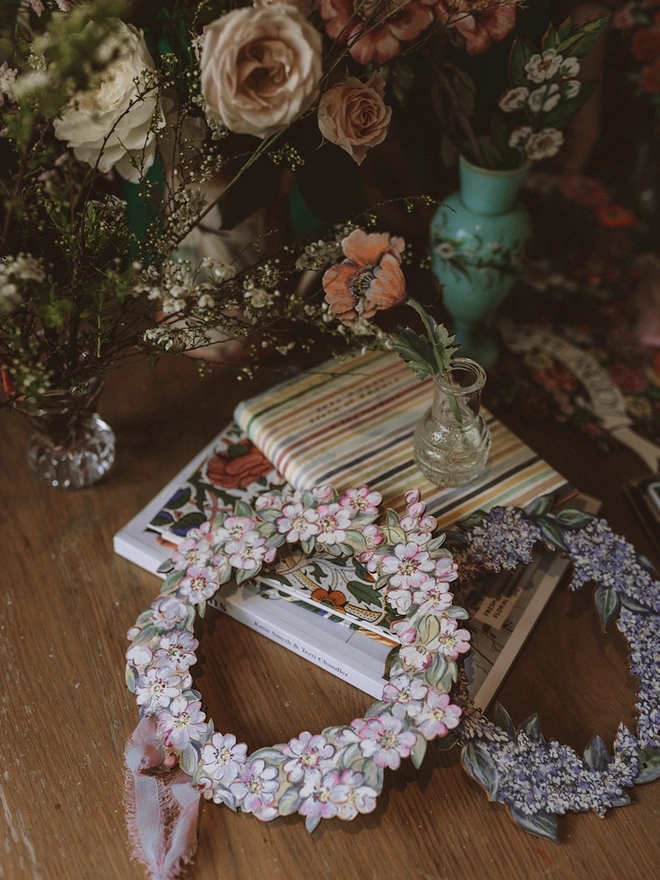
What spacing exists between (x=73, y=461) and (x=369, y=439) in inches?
13.6

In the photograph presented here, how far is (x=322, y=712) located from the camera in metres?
0.73

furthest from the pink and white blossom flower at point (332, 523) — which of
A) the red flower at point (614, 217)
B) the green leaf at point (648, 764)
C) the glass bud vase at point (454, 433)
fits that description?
the red flower at point (614, 217)

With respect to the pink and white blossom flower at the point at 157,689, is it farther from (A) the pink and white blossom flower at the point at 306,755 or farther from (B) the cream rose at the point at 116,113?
(B) the cream rose at the point at 116,113

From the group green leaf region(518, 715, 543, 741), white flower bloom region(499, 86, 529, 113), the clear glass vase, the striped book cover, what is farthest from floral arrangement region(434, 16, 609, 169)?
green leaf region(518, 715, 543, 741)

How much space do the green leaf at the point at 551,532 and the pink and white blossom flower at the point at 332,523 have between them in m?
0.20

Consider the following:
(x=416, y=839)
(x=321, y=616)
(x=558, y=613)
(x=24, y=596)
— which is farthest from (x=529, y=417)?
Answer: (x=24, y=596)

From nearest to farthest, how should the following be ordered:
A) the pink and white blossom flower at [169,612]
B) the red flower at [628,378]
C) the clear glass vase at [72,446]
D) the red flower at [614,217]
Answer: the pink and white blossom flower at [169,612] → the clear glass vase at [72,446] → the red flower at [628,378] → the red flower at [614,217]

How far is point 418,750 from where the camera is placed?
0.63 m

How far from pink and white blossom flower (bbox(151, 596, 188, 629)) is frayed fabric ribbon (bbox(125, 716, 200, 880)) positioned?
0.09 m

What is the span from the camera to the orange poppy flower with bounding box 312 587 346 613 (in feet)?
2.44

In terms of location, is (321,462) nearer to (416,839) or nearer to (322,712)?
(322,712)

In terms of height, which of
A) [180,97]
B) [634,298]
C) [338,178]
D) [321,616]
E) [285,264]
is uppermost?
[180,97]

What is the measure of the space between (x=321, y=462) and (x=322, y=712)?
26cm

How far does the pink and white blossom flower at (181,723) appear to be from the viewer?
2.21ft
